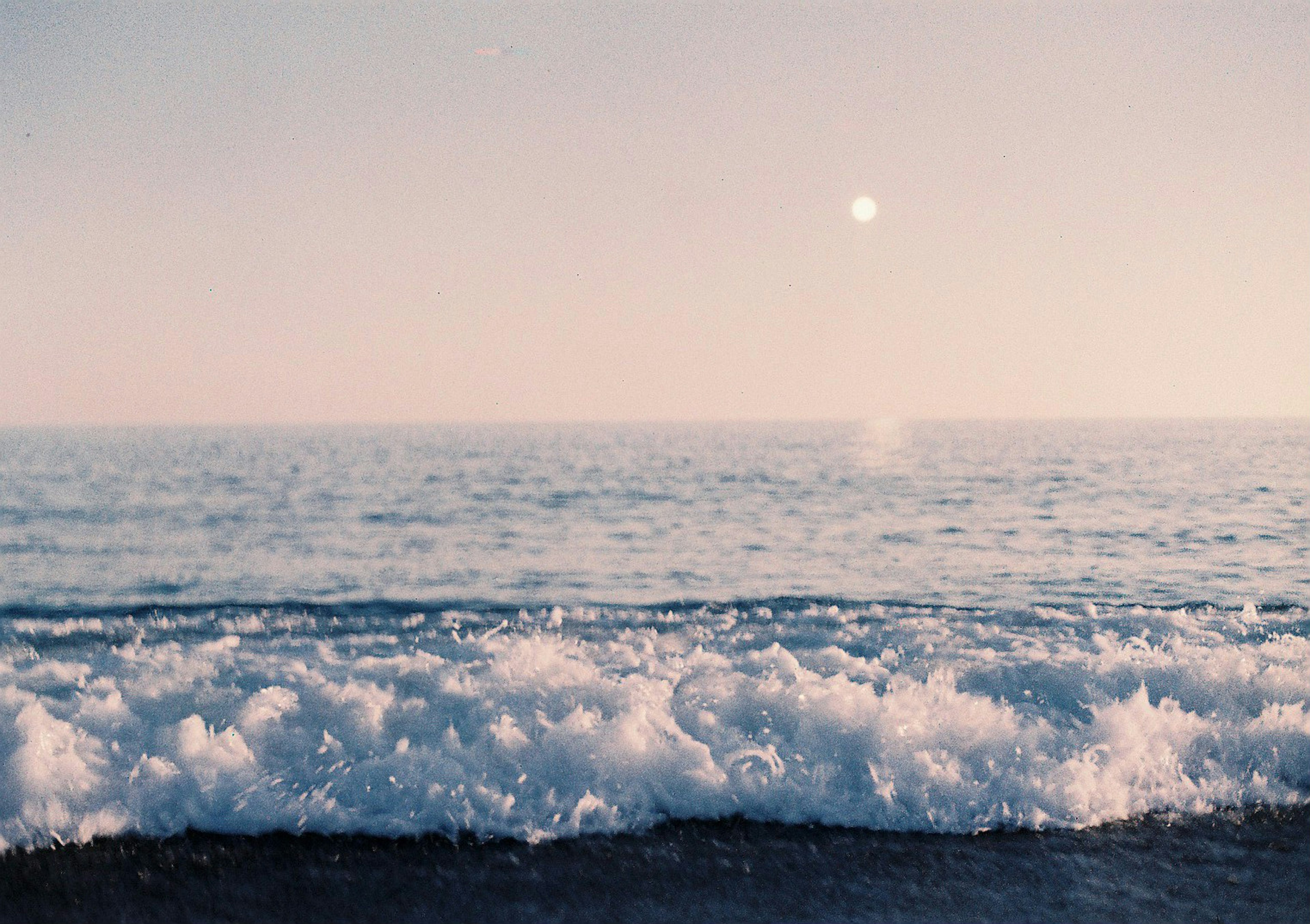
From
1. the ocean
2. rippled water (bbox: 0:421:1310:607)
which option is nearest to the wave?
the ocean

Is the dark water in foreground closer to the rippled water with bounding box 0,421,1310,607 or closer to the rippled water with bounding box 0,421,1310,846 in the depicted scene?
the rippled water with bounding box 0,421,1310,846

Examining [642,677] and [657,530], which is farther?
[657,530]

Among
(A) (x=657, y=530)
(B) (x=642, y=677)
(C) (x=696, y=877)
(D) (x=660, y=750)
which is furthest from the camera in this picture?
(A) (x=657, y=530)

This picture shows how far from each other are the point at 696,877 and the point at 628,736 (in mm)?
1353

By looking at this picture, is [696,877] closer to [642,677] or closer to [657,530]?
[642,677]

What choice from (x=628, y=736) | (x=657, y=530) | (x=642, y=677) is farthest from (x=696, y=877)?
(x=657, y=530)

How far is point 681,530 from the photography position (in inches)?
882

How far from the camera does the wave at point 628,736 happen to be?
600cm

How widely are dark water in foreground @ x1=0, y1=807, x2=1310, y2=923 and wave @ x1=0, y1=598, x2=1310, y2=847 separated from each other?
20 cm

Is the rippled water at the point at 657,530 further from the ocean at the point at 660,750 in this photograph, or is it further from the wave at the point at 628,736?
the wave at the point at 628,736

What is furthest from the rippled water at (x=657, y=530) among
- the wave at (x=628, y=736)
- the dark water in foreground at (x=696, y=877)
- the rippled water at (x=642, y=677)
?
the dark water in foreground at (x=696, y=877)

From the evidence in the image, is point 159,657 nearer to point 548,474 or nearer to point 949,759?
point 949,759

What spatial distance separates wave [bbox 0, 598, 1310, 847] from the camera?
6004 mm

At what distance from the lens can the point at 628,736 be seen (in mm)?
6570
